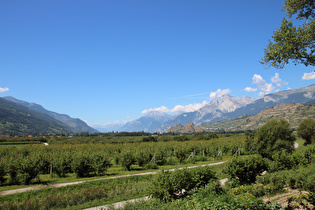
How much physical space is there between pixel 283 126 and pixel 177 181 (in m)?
30.3

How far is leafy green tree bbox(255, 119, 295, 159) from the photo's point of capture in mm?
30589

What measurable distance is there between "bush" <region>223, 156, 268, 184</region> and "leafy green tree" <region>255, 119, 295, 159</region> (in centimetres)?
1908

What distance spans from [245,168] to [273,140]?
71.0ft

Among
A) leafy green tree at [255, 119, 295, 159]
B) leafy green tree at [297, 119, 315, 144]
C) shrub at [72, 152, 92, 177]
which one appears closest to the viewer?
shrub at [72, 152, 92, 177]

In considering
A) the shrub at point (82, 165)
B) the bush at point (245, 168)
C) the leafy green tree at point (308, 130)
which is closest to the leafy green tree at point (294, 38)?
the bush at point (245, 168)

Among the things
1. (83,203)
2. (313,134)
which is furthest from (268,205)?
(313,134)

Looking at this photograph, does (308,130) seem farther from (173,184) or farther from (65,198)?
(65,198)

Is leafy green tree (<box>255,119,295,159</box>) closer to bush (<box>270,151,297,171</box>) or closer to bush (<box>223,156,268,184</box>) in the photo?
bush (<box>270,151,297,171</box>)

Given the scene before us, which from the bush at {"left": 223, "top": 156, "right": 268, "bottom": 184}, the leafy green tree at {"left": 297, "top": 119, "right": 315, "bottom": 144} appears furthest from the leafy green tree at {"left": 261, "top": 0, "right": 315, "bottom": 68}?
the leafy green tree at {"left": 297, "top": 119, "right": 315, "bottom": 144}

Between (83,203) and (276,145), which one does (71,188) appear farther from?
(276,145)

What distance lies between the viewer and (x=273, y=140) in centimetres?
3203

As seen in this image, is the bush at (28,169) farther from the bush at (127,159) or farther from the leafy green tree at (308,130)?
the leafy green tree at (308,130)

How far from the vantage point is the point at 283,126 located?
32688 mm

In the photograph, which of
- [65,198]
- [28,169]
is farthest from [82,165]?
[65,198]
